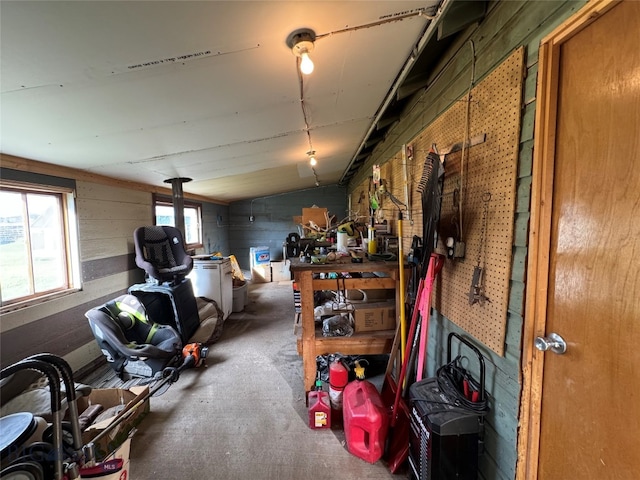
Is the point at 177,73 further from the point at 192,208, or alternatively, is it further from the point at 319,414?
the point at 192,208

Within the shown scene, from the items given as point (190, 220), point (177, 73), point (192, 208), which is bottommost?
point (190, 220)

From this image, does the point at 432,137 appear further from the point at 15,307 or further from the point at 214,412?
the point at 15,307

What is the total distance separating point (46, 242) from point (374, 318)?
3044 mm

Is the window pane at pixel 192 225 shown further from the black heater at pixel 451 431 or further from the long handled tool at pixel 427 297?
the black heater at pixel 451 431

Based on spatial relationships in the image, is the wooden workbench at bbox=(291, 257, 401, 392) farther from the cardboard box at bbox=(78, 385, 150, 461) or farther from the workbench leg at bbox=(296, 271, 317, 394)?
the cardboard box at bbox=(78, 385, 150, 461)

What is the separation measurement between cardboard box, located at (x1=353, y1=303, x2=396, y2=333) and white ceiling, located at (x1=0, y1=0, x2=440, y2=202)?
64.4 inches

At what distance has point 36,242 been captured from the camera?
2.36m

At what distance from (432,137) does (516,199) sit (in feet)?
3.05

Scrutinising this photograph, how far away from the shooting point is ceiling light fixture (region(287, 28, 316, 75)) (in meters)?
1.16

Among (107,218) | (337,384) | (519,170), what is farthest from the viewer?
(107,218)

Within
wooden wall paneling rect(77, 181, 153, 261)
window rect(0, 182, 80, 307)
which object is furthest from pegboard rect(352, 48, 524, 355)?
wooden wall paneling rect(77, 181, 153, 261)

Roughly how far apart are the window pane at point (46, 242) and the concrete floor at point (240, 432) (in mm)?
1486

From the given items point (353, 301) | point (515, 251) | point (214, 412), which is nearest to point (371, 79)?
point (515, 251)

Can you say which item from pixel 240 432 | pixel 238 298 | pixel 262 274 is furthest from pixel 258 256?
pixel 240 432
